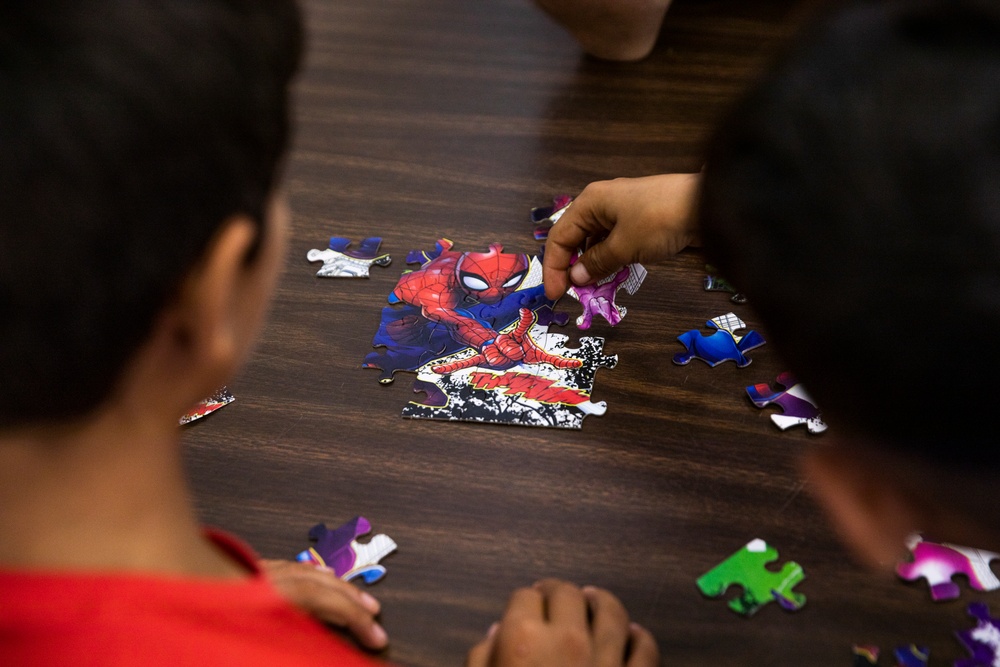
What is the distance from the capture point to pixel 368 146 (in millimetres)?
1482

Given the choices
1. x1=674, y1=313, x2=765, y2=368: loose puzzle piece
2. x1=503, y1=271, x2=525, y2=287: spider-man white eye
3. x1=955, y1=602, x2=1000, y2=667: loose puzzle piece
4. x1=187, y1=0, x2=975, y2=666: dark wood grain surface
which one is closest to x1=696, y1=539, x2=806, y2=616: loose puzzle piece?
x1=187, y1=0, x2=975, y2=666: dark wood grain surface

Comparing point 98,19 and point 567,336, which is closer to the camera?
point 98,19

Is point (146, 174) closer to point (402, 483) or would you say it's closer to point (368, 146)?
point (402, 483)

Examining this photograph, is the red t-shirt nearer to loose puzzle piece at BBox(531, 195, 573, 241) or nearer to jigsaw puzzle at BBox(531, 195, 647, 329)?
jigsaw puzzle at BBox(531, 195, 647, 329)

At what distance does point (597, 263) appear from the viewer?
3.65 ft

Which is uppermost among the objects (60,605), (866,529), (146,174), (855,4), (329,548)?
(855,4)

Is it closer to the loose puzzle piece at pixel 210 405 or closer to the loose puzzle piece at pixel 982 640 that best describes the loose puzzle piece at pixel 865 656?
the loose puzzle piece at pixel 982 640

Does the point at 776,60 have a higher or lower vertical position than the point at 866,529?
higher

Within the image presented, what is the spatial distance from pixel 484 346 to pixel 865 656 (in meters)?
0.51

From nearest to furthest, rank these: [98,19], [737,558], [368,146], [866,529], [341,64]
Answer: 1. [98,19]
2. [866,529]
3. [737,558]
4. [368,146]
5. [341,64]

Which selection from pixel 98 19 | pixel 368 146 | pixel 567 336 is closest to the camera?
pixel 98 19

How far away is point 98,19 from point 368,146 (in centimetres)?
100

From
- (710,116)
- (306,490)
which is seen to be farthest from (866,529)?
(710,116)

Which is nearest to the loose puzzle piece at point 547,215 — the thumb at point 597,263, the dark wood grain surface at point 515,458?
the dark wood grain surface at point 515,458
